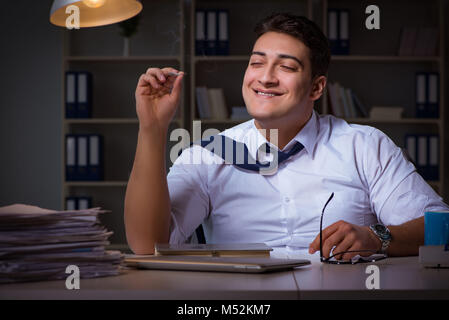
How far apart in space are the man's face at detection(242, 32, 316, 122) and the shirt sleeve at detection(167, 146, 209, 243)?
255mm

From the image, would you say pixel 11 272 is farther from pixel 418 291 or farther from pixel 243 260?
pixel 418 291

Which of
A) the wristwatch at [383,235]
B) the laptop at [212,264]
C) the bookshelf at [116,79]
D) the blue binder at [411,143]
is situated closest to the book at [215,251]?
the laptop at [212,264]

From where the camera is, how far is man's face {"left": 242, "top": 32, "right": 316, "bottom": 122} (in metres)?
1.71

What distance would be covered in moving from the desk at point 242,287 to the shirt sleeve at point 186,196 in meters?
0.61

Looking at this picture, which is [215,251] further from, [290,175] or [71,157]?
[71,157]

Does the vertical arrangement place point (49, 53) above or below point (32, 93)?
above

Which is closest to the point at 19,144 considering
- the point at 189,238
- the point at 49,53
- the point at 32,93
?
the point at 32,93

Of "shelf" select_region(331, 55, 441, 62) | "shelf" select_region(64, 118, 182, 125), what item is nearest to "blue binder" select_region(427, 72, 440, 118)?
"shelf" select_region(331, 55, 441, 62)

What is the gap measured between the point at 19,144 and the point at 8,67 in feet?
1.95

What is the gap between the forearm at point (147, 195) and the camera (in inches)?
56.3

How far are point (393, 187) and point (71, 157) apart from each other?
271cm

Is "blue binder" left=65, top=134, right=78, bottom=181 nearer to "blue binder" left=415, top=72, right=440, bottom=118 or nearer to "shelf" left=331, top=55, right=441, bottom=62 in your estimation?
"shelf" left=331, top=55, right=441, bottom=62

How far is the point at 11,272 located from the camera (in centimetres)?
90
